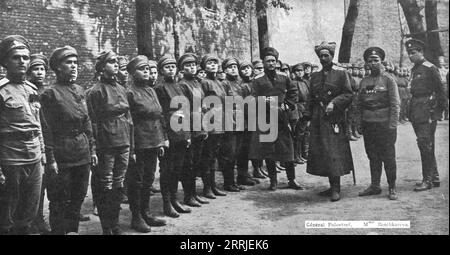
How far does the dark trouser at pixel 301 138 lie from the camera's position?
8.55 metres

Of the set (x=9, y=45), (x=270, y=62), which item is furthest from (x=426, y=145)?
(x=9, y=45)

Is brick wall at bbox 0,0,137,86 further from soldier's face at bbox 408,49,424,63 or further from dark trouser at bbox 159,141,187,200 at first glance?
soldier's face at bbox 408,49,424,63

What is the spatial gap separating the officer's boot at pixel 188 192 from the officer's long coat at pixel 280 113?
4.47ft

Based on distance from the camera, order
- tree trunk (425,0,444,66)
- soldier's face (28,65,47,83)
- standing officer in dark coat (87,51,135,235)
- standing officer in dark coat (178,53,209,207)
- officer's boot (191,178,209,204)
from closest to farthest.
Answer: standing officer in dark coat (87,51,135,235), soldier's face (28,65,47,83), standing officer in dark coat (178,53,209,207), officer's boot (191,178,209,204), tree trunk (425,0,444,66)

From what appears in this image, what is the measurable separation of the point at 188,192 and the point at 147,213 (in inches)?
36.5

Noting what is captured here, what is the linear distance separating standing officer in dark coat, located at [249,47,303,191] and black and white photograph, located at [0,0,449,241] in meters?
0.02

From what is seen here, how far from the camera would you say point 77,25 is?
10.4 m

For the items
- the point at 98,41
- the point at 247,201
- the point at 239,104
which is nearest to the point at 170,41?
the point at 98,41

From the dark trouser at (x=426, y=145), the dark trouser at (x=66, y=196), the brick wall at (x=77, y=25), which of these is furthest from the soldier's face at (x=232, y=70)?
the brick wall at (x=77, y=25)

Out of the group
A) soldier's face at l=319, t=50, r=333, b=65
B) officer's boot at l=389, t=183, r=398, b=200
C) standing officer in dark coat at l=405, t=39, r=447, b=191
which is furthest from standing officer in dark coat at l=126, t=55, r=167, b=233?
standing officer in dark coat at l=405, t=39, r=447, b=191

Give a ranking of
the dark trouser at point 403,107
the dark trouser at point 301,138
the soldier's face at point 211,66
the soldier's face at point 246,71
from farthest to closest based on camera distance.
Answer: the dark trouser at point 403,107 < the dark trouser at point 301,138 < the soldier's face at point 246,71 < the soldier's face at point 211,66

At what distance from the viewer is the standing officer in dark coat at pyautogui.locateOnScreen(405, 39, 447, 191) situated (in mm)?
6223

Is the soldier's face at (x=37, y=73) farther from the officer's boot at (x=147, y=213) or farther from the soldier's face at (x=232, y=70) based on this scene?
the soldier's face at (x=232, y=70)

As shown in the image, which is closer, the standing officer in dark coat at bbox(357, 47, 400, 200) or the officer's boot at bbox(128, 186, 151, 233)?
the officer's boot at bbox(128, 186, 151, 233)
